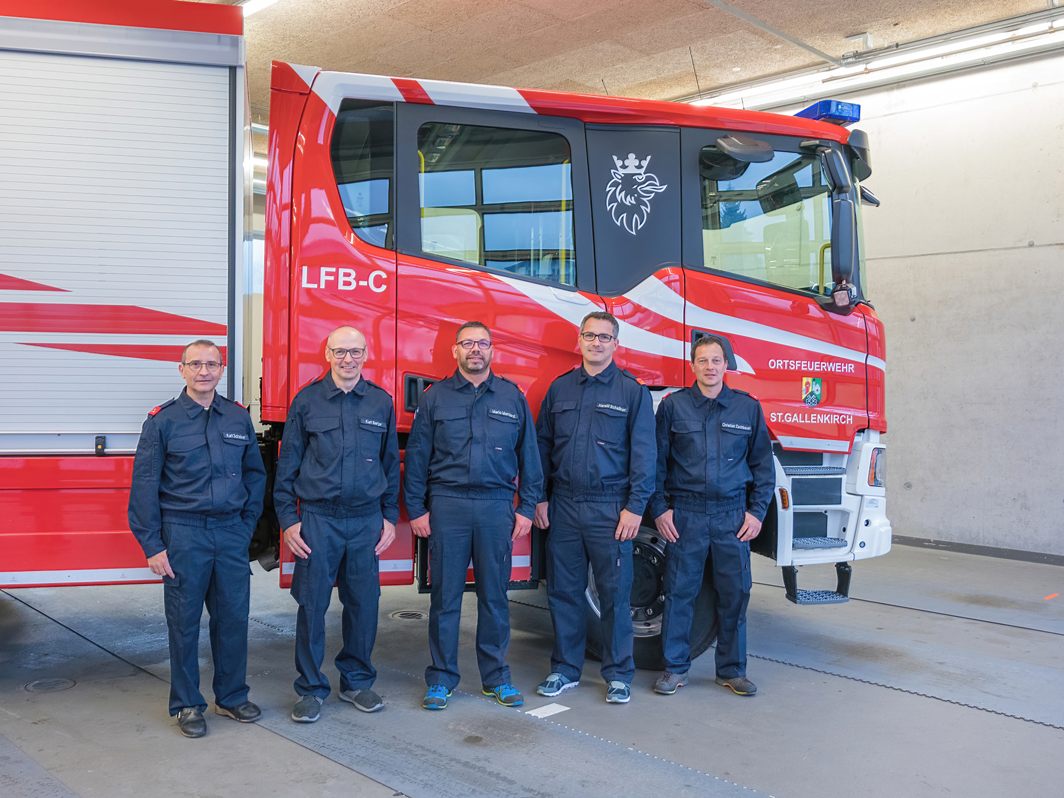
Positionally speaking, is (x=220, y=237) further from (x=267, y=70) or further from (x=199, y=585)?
(x=267, y=70)

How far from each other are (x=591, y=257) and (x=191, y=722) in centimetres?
265

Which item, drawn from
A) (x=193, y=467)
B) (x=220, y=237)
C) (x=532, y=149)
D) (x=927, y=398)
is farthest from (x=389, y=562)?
(x=927, y=398)

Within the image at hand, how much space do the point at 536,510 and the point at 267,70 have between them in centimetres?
643

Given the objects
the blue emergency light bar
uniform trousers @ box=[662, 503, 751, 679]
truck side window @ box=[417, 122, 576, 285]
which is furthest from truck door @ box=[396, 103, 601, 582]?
the blue emergency light bar

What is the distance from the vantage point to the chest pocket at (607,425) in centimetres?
414

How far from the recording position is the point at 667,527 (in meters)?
4.31

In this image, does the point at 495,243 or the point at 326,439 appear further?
the point at 495,243

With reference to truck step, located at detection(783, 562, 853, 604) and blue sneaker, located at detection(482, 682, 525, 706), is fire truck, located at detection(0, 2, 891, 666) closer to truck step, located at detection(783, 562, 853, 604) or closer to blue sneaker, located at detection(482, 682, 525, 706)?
truck step, located at detection(783, 562, 853, 604)

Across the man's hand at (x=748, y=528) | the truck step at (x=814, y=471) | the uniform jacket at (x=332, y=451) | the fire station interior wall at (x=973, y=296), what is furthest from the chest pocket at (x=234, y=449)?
the fire station interior wall at (x=973, y=296)

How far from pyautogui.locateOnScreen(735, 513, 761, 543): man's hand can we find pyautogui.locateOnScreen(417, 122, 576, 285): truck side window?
1.37 m

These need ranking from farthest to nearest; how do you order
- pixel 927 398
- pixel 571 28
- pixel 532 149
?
pixel 927 398 → pixel 571 28 → pixel 532 149

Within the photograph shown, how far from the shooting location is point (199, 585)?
3748mm

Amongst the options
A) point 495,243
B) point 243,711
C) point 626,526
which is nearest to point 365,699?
point 243,711

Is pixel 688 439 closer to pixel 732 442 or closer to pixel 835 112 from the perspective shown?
pixel 732 442
